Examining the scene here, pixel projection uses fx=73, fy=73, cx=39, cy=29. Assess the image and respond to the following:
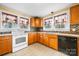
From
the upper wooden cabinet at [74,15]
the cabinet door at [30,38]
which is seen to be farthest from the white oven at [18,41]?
the upper wooden cabinet at [74,15]

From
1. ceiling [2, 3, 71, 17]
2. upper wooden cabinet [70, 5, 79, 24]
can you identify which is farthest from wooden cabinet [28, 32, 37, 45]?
upper wooden cabinet [70, 5, 79, 24]

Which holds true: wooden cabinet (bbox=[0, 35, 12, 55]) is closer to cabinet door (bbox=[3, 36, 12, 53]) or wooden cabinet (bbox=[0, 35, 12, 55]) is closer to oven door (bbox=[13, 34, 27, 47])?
cabinet door (bbox=[3, 36, 12, 53])

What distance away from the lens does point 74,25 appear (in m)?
1.37

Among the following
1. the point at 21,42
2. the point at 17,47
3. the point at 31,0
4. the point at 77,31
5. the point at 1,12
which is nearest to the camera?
the point at 31,0

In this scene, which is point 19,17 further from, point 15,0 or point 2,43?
point 15,0

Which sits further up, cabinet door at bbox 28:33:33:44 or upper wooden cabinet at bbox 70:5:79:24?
upper wooden cabinet at bbox 70:5:79:24

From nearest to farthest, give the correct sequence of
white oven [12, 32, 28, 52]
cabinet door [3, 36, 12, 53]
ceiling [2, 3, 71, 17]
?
ceiling [2, 3, 71, 17], cabinet door [3, 36, 12, 53], white oven [12, 32, 28, 52]

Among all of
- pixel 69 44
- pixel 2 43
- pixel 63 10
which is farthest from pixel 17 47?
pixel 63 10

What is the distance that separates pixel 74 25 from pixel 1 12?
132 cm

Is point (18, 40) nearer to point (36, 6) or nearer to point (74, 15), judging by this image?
point (36, 6)

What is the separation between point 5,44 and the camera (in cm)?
136

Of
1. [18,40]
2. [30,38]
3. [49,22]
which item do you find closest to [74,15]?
[49,22]

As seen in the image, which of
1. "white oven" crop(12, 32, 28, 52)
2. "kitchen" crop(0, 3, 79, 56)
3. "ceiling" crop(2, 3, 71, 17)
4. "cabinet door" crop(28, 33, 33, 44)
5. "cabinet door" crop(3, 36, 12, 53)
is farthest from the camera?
"cabinet door" crop(28, 33, 33, 44)

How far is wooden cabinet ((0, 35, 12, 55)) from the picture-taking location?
1.29m
